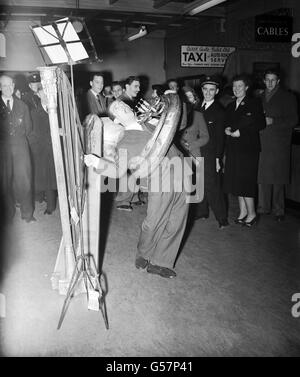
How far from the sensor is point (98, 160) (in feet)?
Answer: 8.35

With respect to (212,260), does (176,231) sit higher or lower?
higher

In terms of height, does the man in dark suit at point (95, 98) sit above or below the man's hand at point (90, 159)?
above

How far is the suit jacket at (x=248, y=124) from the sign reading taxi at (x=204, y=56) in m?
2.96

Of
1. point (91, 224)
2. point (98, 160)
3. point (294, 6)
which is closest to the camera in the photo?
point (98, 160)

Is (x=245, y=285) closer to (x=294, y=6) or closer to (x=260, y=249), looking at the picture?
(x=260, y=249)

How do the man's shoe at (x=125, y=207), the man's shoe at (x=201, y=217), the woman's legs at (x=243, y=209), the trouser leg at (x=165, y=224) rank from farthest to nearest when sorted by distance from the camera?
the man's shoe at (x=125, y=207) → the man's shoe at (x=201, y=217) → the woman's legs at (x=243, y=209) → the trouser leg at (x=165, y=224)

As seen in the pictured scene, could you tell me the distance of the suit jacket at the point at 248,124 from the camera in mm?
4402

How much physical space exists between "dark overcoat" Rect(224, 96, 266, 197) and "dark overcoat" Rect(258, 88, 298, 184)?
399 mm

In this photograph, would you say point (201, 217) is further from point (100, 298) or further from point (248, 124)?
point (100, 298)

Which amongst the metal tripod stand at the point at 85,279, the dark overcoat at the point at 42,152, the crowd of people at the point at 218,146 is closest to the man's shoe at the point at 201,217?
the crowd of people at the point at 218,146

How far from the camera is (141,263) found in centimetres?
354

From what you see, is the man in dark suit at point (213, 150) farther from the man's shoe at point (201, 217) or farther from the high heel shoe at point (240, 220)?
the man's shoe at point (201, 217)
